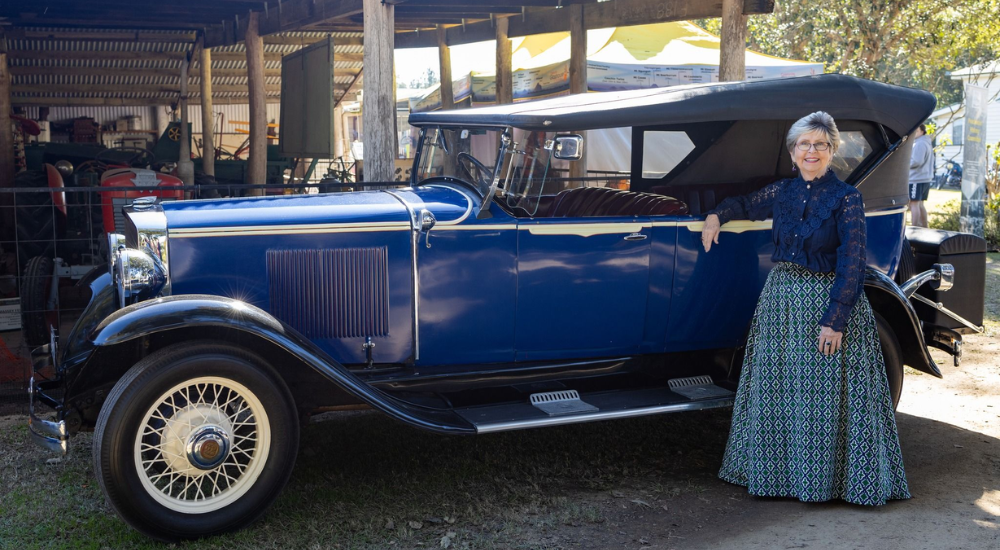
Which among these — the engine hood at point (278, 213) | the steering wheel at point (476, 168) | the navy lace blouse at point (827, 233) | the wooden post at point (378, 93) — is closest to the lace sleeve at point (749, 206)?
the navy lace blouse at point (827, 233)

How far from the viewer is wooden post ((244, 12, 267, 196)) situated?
34.2 feet

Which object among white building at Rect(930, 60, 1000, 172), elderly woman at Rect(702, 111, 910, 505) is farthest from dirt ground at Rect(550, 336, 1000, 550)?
white building at Rect(930, 60, 1000, 172)

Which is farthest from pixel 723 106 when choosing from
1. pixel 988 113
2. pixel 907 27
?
pixel 988 113

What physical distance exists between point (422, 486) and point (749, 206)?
2.15 m

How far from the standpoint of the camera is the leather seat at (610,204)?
4.51 m

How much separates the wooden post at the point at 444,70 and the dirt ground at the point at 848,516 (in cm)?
763

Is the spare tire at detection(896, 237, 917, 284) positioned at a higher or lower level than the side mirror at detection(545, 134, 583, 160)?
lower

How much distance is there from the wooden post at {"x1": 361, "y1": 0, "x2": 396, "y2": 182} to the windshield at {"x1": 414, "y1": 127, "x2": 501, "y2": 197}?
1.63 m

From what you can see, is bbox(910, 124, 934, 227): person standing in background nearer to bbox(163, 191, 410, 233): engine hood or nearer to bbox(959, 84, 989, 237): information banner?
bbox(959, 84, 989, 237): information banner

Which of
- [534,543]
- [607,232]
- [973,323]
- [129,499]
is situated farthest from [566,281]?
[973,323]

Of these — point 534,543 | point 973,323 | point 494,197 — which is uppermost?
point 494,197

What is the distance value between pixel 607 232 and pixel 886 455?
1660 millimetres

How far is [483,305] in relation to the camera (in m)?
4.22

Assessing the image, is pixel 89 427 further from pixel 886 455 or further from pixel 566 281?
pixel 886 455
